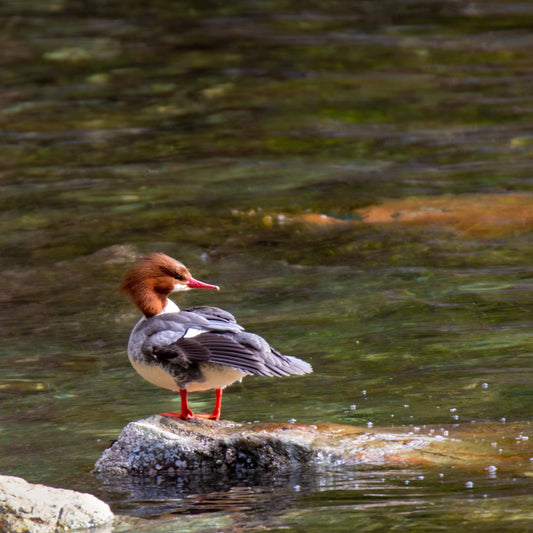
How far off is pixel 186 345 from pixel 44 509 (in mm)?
1041

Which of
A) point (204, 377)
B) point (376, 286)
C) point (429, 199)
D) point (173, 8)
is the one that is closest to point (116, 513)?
point (204, 377)

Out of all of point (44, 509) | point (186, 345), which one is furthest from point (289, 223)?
point (44, 509)

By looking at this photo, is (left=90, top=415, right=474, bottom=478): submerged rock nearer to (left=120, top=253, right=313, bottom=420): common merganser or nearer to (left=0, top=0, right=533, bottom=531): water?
(left=0, top=0, right=533, bottom=531): water

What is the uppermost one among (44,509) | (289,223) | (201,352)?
(201,352)

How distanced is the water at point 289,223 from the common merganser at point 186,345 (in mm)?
544

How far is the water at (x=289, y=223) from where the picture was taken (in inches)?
193

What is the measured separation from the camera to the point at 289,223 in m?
Result: 9.84

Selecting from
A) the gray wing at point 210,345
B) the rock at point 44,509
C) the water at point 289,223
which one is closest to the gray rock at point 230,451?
the water at point 289,223

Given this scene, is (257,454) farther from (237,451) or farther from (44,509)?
(44,509)

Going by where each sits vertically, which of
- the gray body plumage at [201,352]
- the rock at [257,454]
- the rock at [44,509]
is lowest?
the rock at [257,454]

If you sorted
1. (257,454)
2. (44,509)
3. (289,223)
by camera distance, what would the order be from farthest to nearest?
(289,223)
(257,454)
(44,509)

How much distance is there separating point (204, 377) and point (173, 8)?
1495 cm

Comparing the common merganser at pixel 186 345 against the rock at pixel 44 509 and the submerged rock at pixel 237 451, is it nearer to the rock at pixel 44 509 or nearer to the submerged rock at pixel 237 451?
the submerged rock at pixel 237 451

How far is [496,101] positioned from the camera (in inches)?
548
